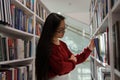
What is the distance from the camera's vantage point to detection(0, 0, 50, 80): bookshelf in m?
1.68

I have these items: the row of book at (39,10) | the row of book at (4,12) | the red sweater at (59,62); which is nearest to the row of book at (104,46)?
the red sweater at (59,62)

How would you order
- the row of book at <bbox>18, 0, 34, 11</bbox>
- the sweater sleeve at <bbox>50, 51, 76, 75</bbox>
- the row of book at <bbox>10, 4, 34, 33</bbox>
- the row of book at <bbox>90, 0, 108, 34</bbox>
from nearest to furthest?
1. the sweater sleeve at <bbox>50, 51, 76, 75</bbox>
2. the row of book at <bbox>90, 0, 108, 34</bbox>
3. the row of book at <bbox>10, 4, 34, 33</bbox>
4. the row of book at <bbox>18, 0, 34, 11</bbox>

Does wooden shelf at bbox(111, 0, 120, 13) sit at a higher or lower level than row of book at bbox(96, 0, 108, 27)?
lower

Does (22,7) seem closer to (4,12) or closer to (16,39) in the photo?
(16,39)

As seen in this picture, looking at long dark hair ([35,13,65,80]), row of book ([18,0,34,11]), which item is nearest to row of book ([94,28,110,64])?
long dark hair ([35,13,65,80])

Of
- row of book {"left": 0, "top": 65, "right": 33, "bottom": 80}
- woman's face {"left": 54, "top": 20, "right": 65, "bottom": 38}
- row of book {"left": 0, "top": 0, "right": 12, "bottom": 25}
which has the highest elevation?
row of book {"left": 0, "top": 0, "right": 12, "bottom": 25}

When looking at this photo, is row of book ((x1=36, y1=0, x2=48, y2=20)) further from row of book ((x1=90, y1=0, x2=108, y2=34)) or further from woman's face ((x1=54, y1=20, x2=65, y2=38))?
woman's face ((x1=54, y1=20, x2=65, y2=38))

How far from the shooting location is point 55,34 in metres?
1.51

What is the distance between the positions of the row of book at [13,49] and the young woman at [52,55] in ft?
1.22

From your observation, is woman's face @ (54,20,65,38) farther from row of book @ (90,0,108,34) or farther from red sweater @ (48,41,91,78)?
row of book @ (90,0,108,34)

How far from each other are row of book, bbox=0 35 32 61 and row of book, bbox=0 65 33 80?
12cm

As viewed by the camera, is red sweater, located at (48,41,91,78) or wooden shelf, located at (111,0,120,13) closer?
wooden shelf, located at (111,0,120,13)

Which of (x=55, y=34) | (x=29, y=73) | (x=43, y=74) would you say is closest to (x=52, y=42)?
(x=55, y=34)

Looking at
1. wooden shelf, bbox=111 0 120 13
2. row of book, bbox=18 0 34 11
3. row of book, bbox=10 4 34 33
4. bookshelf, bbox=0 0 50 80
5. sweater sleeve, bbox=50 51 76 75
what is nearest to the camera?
wooden shelf, bbox=111 0 120 13
